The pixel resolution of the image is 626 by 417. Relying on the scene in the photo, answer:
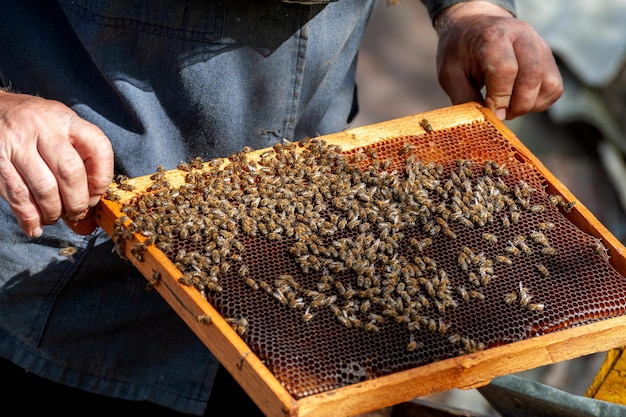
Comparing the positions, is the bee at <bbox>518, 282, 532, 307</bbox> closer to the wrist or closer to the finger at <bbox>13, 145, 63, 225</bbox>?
the finger at <bbox>13, 145, 63, 225</bbox>

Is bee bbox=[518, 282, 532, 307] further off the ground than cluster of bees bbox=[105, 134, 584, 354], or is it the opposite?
cluster of bees bbox=[105, 134, 584, 354]

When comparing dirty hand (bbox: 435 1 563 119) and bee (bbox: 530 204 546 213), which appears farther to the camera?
dirty hand (bbox: 435 1 563 119)

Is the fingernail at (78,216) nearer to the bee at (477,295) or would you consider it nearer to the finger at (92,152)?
the finger at (92,152)

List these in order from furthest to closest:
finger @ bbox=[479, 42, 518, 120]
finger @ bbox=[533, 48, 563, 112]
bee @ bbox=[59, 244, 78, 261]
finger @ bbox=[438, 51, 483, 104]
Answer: finger @ bbox=[438, 51, 483, 104], finger @ bbox=[533, 48, 563, 112], finger @ bbox=[479, 42, 518, 120], bee @ bbox=[59, 244, 78, 261]

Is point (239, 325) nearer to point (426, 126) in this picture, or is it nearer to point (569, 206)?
point (426, 126)

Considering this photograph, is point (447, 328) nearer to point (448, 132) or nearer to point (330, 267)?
point (330, 267)

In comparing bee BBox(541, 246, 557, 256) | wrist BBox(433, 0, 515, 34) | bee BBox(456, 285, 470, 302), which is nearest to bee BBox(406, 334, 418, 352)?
bee BBox(456, 285, 470, 302)

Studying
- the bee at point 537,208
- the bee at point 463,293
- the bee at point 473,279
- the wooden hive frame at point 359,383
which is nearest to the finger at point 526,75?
the bee at point 537,208
